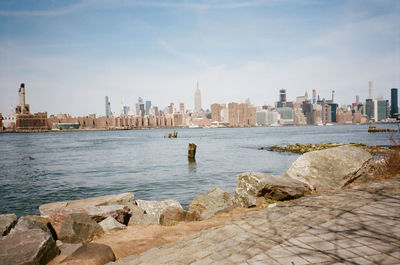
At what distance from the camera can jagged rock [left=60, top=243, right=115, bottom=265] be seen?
5.45 meters

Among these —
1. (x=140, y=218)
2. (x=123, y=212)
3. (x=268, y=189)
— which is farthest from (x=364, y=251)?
(x=140, y=218)

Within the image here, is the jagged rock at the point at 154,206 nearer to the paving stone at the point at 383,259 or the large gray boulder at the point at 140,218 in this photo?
the large gray boulder at the point at 140,218

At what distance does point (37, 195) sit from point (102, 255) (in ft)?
47.2

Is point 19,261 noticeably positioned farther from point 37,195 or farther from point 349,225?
point 37,195

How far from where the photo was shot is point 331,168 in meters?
10.7

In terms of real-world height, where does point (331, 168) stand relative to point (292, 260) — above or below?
above

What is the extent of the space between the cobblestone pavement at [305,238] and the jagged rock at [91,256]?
0.47 metres

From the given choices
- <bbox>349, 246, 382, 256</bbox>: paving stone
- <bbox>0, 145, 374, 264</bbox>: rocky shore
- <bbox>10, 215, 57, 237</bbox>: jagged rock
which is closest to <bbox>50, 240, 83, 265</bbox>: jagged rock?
<bbox>0, 145, 374, 264</bbox>: rocky shore

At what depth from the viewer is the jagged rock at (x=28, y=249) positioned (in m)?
5.26

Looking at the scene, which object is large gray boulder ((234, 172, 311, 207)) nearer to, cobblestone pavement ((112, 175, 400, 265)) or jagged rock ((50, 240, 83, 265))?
cobblestone pavement ((112, 175, 400, 265))

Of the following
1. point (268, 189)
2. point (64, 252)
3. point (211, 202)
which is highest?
point (268, 189)

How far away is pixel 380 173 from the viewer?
1074cm

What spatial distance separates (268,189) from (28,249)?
7.07 m

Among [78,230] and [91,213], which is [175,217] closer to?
[91,213]
